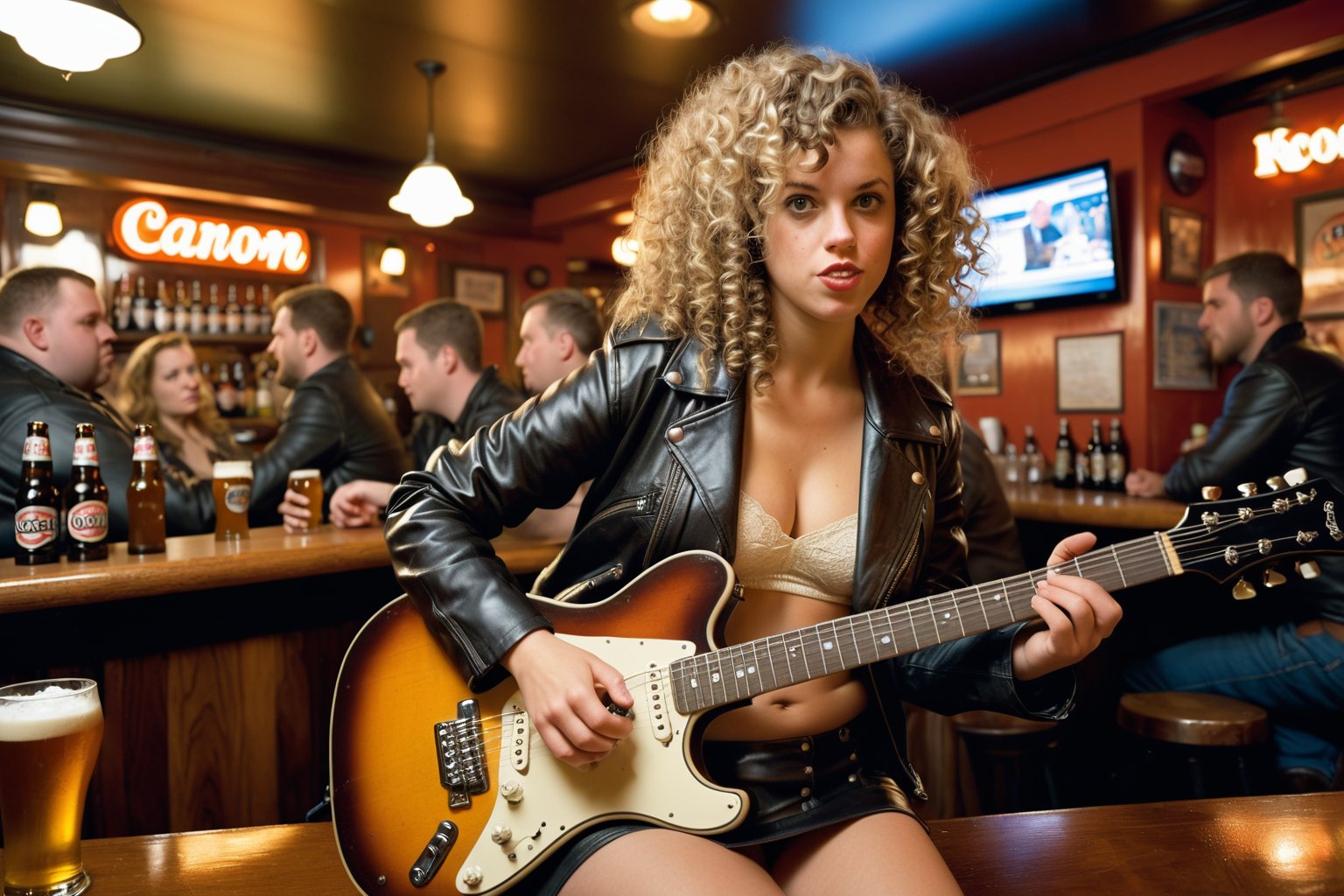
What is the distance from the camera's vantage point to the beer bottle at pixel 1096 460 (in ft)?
14.5

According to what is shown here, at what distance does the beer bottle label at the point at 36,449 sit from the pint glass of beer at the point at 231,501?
0.44m

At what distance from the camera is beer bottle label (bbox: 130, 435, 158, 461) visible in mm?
2217

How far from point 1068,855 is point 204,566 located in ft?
5.60

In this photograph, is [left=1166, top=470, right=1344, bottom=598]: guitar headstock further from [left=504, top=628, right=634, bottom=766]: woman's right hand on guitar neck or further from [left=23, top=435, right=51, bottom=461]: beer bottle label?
[left=23, top=435, right=51, bottom=461]: beer bottle label

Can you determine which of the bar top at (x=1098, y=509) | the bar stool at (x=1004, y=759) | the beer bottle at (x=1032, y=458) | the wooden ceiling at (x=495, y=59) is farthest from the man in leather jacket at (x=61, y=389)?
the beer bottle at (x=1032, y=458)

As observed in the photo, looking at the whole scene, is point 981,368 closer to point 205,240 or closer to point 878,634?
point 878,634

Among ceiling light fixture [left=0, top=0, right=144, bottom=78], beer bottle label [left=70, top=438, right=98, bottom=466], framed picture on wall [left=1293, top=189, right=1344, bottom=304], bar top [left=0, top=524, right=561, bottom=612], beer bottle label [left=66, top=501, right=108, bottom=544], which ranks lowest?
bar top [left=0, top=524, right=561, bottom=612]

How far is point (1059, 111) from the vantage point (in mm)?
4586

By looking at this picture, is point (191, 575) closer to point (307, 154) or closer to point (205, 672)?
point (205, 672)

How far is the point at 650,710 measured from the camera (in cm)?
112

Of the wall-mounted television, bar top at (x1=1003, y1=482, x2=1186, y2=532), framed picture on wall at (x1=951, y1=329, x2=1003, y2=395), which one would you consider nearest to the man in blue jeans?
bar top at (x1=1003, y1=482, x2=1186, y2=532)

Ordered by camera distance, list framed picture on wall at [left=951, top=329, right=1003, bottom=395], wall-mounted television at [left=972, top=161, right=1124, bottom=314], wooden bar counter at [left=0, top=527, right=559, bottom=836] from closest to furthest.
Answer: wooden bar counter at [left=0, top=527, right=559, bottom=836] < wall-mounted television at [left=972, top=161, right=1124, bottom=314] < framed picture on wall at [left=951, top=329, right=1003, bottom=395]

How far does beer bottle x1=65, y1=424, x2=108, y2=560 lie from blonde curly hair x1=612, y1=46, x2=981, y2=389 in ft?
4.35

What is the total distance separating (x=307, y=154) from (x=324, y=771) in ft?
16.1
